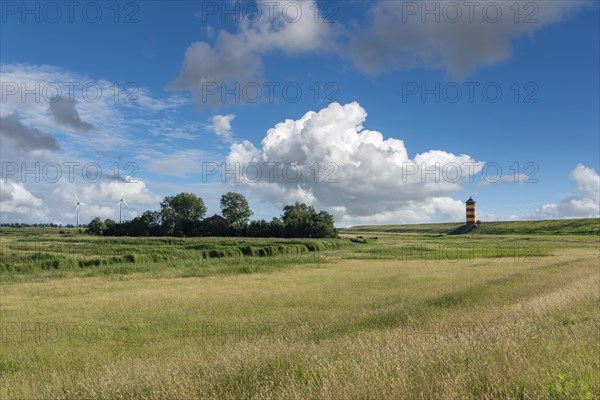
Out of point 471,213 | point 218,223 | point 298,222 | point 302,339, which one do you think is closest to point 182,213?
point 218,223

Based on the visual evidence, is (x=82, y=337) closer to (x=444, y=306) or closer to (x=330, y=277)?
(x=444, y=306)

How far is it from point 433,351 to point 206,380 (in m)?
3.81

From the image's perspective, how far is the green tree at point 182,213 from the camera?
123 m

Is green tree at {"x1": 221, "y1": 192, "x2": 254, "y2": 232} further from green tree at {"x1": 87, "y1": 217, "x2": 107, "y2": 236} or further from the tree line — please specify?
green tree at {"x1": 87, "y1": 217, "x2": 107, "y2": 236}

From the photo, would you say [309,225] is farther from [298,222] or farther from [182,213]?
[182,213]

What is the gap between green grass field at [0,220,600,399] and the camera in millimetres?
6555

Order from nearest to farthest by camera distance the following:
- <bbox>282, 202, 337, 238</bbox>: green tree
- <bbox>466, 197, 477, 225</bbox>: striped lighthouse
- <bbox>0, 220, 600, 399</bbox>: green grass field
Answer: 1. <bbox>0, 220, 600, 399</bbox>: green grass field
2. <bbox>282, 202, 337, 238</bbox>: green tree
3. <bbox>466, 197, 477, 225</bbox>: striped lighthouse

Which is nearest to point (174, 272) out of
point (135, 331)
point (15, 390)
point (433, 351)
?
point (135, 331)

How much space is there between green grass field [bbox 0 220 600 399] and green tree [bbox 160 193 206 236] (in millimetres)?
83701

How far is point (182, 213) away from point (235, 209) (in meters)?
14.7

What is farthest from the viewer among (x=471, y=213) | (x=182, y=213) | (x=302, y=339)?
(x=471, y=213)

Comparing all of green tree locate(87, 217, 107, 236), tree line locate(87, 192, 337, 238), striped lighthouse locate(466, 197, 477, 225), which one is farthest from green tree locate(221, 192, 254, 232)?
striped lighthouse locate(466, 197, 477, 225)

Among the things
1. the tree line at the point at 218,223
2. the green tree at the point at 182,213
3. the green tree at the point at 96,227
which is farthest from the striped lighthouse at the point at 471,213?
the green tree at the point at 96,227

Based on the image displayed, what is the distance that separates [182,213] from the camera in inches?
5039
